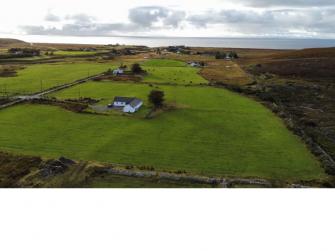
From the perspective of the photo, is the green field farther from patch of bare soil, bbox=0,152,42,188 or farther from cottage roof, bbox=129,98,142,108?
patch of bare soil, bbox=0,152,42,188

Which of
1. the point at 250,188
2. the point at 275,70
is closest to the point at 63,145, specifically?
the point at 250,188

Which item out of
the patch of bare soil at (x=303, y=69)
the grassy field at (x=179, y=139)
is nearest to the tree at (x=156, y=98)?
the grassy field at (x=179, y=139)

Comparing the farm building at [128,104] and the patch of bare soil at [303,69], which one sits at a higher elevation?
the patch of bare soil at [303,69]

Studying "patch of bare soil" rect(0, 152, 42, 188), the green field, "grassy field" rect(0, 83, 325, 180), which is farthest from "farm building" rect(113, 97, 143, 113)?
the green field

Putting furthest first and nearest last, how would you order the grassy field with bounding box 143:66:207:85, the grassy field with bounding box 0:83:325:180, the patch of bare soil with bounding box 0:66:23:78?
the patch of bare soil with bounding box 0:66:23:78, the grassy field with bounding box 143:66:207:85, the grassy field with bounding box 0:83:325:180

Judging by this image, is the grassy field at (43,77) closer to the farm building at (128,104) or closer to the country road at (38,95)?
the country road at (38,95)

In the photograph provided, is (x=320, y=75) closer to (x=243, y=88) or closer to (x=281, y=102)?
(x=243, y=88)
